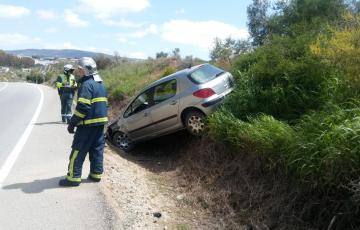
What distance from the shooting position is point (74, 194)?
20.9 feet

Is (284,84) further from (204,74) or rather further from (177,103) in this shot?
(177,103)

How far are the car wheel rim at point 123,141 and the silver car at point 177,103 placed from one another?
0.03 metres

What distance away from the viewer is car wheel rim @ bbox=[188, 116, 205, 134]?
9812 millimetres

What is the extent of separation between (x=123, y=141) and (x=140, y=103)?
1.32 meters

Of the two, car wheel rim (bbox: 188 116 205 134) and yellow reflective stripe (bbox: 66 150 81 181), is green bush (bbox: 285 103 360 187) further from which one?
car wheel rim (bbox: 188 116 205 134)

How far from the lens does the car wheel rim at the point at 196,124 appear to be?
981 cm

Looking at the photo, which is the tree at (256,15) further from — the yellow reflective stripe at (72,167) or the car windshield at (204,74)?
the yellow reflective stripe at (72,167)

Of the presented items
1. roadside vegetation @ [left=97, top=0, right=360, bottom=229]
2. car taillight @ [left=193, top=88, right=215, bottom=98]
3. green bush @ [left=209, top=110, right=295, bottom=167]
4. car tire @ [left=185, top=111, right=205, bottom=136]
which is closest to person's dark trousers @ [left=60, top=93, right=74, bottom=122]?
roadside vegetation @ [left=97, top=0, right=360, bottom=229]

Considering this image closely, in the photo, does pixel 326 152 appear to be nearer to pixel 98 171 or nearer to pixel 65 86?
pixel 98 171

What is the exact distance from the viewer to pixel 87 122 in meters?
6.51

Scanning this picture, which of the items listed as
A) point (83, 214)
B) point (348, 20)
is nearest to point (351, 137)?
point (83, 214)

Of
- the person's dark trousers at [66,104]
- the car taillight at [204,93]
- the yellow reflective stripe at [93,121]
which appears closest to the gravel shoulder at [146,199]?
the yellow reflective stripe at [93,121]

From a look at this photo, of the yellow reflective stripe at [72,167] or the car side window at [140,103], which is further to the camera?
the car side window at [140,103]

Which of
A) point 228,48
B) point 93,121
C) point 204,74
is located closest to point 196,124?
point 204,74
